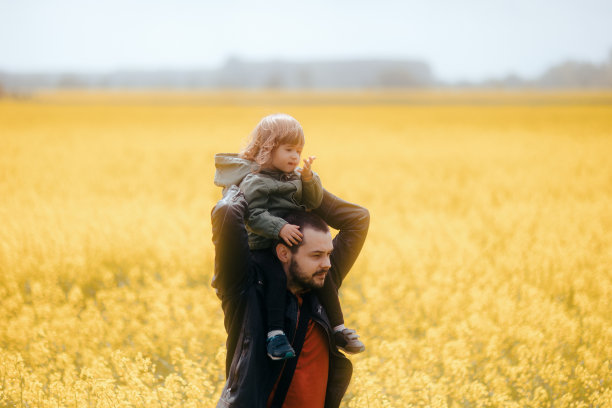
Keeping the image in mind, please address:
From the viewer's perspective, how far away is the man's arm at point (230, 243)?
2148mm

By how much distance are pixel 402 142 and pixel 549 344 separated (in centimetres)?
1882

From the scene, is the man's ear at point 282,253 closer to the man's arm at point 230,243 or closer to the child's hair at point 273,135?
the man's arm at point 230,243

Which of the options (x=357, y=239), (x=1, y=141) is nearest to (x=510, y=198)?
(x=357, y=239)

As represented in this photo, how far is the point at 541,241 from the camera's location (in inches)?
304

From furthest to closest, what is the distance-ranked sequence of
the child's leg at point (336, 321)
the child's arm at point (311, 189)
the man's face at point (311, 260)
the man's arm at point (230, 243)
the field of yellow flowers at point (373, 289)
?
the field of yellow flowers at point (373, 289) → the child's leg at point (336, 321) → the child's arm at point (311, 189) → the man's face at point (311, 260) → the man's arm at point (230, 243)

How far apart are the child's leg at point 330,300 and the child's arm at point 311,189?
32 centimetres

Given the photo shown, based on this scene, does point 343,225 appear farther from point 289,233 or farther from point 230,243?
point 230,243

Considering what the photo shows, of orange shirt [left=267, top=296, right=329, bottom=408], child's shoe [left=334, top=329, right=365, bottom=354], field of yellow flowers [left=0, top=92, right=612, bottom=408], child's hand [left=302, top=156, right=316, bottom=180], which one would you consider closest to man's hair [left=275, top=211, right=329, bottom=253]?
child's hand [left=302, top=156, right=316, bottom=180]

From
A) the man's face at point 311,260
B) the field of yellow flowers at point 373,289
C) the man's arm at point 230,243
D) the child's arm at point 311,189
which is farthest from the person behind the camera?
the field of yellow flowers at point 373,289

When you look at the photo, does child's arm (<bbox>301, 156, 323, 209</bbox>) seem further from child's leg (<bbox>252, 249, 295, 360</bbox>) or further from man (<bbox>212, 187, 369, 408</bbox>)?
child's leg (<bbox>252, 249, 295, 360</bbox>)

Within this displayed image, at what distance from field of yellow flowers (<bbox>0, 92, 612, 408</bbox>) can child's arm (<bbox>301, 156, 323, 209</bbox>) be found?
1.43 m

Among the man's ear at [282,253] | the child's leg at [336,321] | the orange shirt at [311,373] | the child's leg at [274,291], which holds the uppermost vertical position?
the man's ear at [282,253]

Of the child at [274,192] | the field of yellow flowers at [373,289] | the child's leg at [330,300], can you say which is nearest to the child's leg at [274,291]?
the child at [274,192]

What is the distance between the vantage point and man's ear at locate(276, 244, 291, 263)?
90.4 inches
